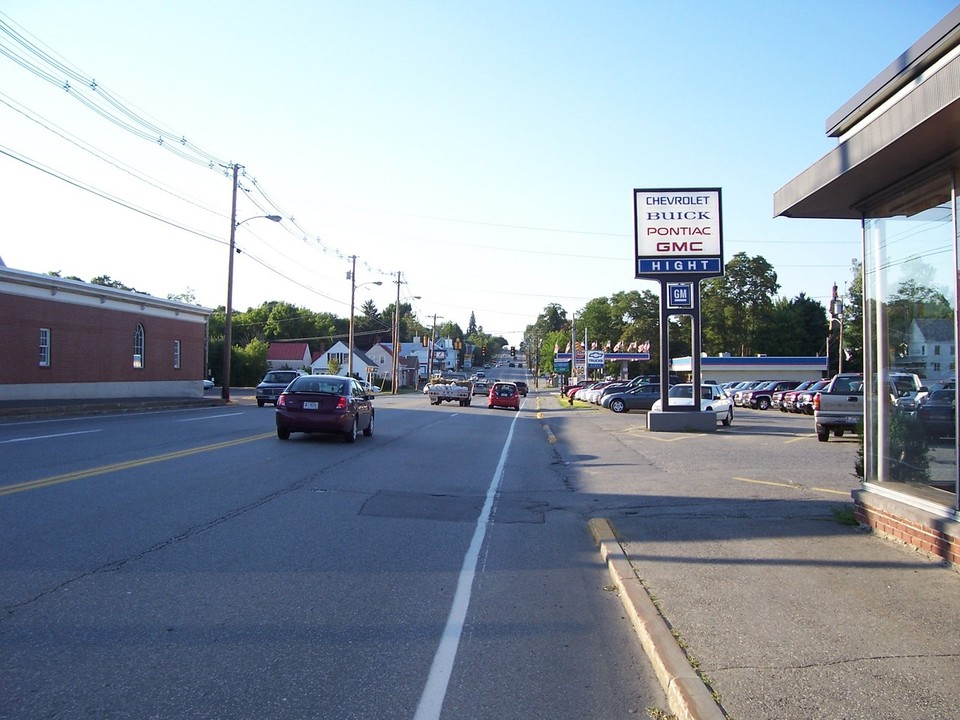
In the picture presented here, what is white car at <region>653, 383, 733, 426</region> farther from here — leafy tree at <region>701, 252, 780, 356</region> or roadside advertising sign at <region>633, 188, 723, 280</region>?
leafy tree at <region>701, 252, 780, 356</region>

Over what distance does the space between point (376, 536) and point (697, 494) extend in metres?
5.51

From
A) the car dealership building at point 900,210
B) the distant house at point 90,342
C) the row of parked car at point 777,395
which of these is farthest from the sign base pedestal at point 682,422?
the distant house at point 90,342

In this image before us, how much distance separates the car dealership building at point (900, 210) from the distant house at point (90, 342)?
108 ft

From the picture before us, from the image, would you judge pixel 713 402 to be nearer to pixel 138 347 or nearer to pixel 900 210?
pixel 900 210

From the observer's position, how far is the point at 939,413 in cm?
800

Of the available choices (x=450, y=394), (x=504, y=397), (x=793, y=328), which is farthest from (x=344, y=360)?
(x=504, y=397)

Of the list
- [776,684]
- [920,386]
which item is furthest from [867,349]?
[776,684]

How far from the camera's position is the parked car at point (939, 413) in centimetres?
771

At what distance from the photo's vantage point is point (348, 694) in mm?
4684

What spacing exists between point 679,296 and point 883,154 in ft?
65.8

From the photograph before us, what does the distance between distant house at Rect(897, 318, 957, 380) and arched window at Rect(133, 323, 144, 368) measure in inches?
1581

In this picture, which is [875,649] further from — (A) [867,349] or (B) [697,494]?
(B) [697,494]

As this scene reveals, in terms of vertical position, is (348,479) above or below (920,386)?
below

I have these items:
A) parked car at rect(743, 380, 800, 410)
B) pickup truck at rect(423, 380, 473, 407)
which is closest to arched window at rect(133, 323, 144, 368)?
pickup truck at rect(423, 380, 473, 407)
